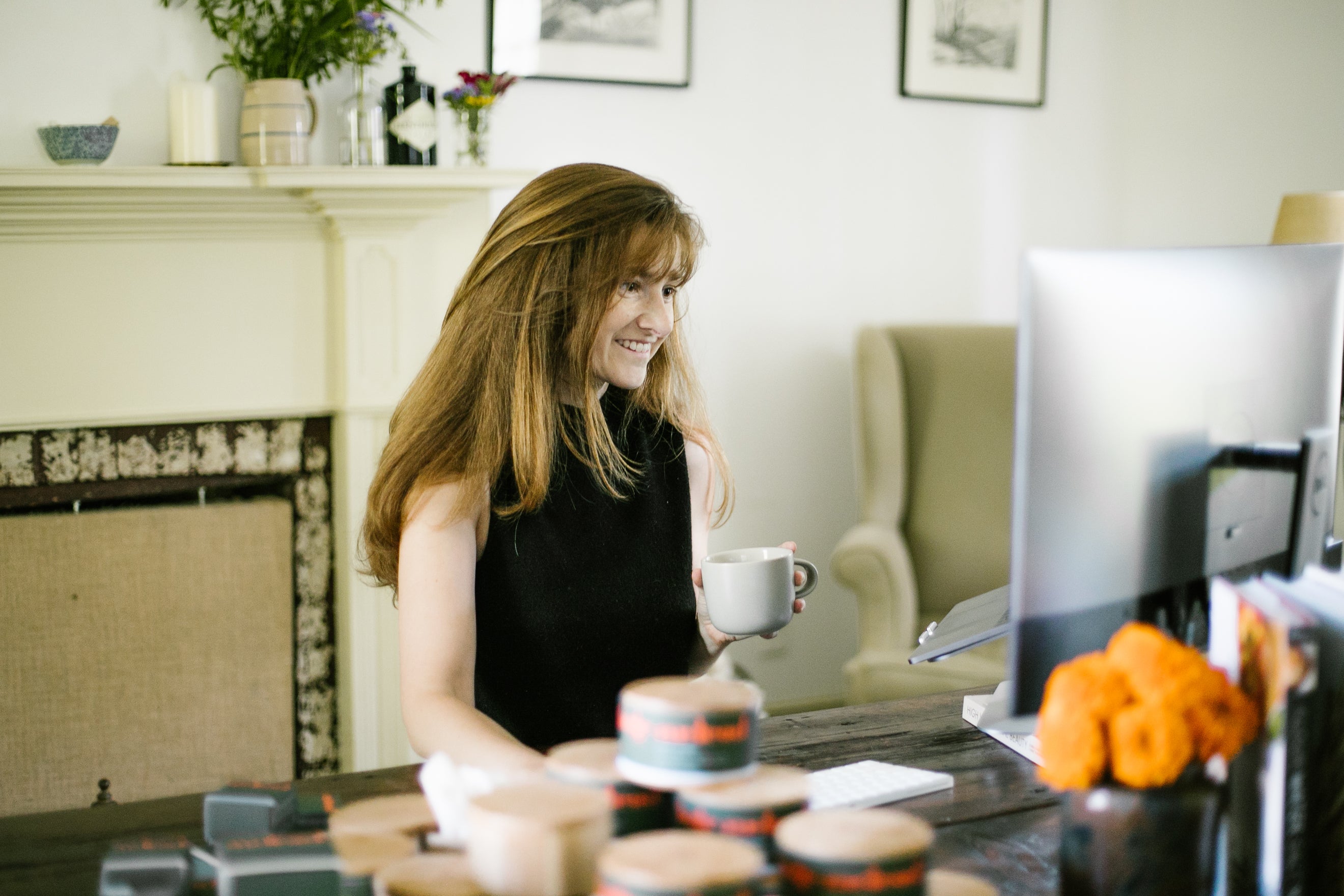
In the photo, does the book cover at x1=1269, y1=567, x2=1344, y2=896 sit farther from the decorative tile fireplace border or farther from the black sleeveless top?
the decorative tile fireplace border

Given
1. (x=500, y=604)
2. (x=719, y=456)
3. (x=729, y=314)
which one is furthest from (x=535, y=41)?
(x=500, y=604)

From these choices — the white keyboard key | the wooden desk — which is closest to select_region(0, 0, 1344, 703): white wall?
the wooden desk

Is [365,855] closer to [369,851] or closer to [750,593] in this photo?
[369,851]

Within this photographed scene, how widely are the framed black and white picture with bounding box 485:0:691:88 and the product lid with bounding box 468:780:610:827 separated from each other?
220cm

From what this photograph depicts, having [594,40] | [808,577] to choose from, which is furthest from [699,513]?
[594,40]

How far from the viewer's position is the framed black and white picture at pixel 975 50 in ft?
10.2

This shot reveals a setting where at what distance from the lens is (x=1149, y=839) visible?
689 millimetres

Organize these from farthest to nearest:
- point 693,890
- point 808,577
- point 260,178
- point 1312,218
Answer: point 1312,218, point 260,178, point 808,577, point 693,890

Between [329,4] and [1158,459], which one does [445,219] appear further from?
[1158,459]

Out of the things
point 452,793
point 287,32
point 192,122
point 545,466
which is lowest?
point 452,793

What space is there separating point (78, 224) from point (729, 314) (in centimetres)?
148

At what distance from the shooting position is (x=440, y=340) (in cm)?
139

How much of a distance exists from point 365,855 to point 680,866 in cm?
21

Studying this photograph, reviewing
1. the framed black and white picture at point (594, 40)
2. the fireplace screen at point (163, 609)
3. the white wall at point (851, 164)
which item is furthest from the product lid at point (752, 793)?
the framed black and white picture at point (594, 40)
